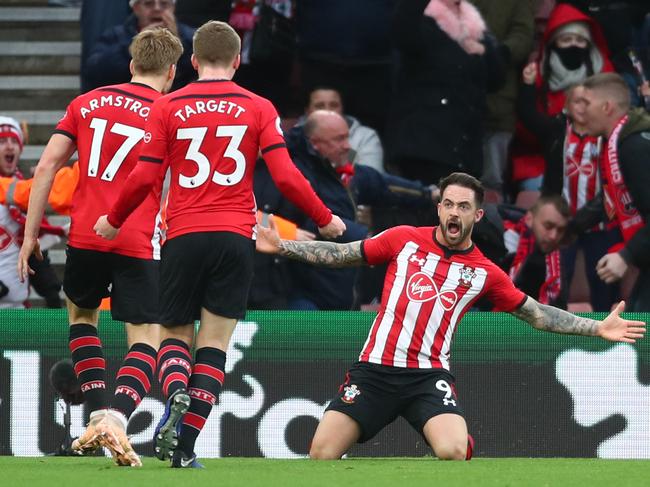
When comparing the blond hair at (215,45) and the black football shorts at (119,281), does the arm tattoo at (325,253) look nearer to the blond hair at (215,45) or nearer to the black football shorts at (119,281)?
the black football shorts at (119,281)

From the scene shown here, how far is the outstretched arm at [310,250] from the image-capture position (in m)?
7.58

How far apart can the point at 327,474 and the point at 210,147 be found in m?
1.55

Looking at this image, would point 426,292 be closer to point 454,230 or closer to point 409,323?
point 409,323

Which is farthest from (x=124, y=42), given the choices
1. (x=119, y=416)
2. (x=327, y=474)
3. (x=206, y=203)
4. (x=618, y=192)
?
(x=327, y=474)

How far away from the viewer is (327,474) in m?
6.63

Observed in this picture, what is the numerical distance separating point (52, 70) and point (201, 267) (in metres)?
7.22

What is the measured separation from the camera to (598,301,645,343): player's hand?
7793mm

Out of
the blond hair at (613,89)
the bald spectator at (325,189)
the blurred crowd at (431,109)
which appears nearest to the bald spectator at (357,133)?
the blurred crowd at (431,109)

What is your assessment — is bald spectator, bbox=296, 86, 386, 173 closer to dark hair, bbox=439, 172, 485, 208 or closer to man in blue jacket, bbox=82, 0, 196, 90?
man in blue jacket, bbox=82, 0, 196, 90

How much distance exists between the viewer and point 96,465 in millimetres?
7230

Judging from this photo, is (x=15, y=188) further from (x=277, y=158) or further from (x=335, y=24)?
(x=277, y=158)

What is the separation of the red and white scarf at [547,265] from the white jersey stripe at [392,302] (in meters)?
2.69

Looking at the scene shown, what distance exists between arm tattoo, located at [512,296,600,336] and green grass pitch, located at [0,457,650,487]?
733 mm

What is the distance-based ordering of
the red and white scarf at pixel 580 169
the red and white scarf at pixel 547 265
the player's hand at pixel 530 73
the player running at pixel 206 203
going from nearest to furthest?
the player running at pixel 206 203, the red and white scarf at pixel 547 265, the red and white scarf at pixel 580 169, the player's hand at pixel 530 73
